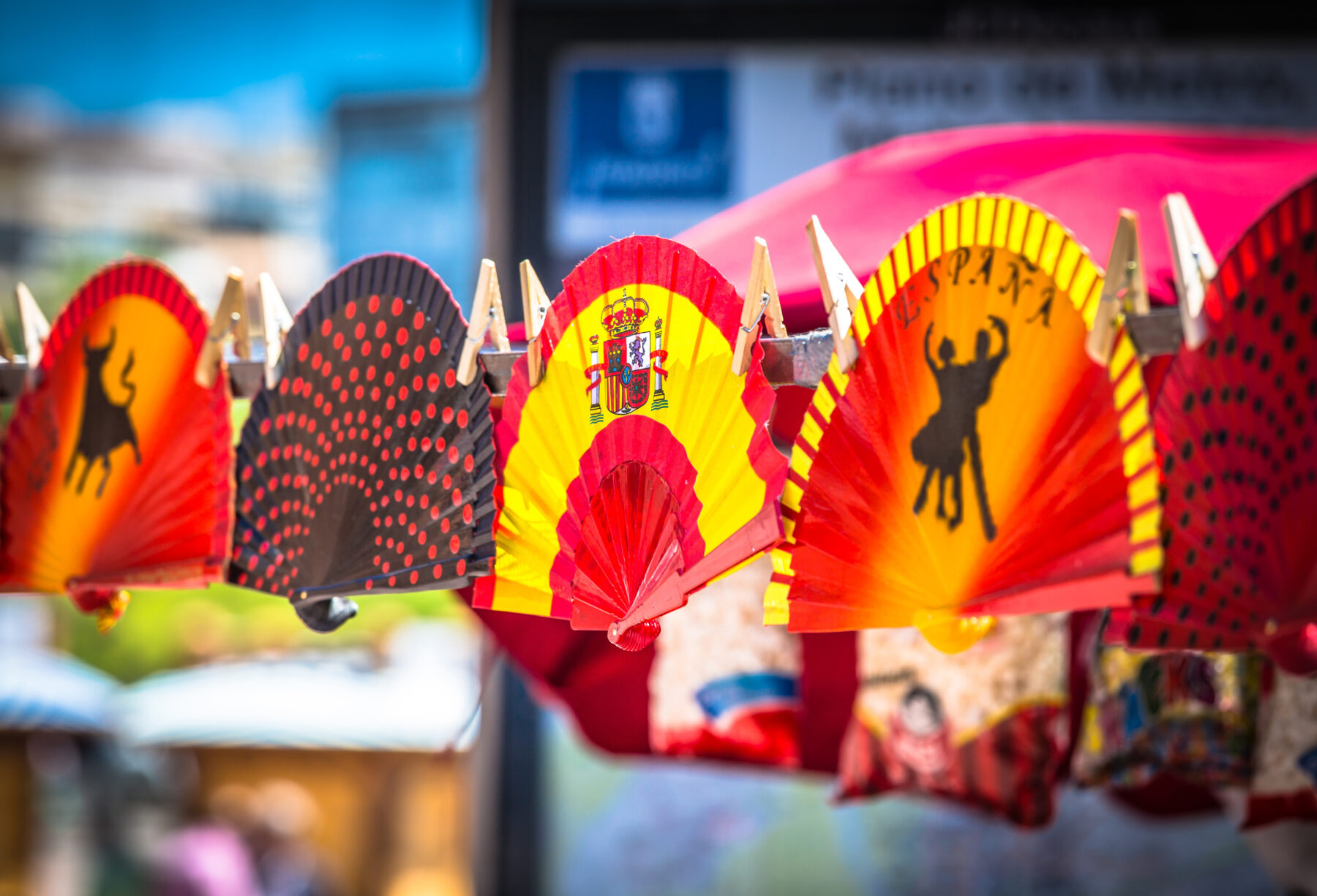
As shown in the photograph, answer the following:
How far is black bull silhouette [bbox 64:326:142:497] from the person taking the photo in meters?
2.30

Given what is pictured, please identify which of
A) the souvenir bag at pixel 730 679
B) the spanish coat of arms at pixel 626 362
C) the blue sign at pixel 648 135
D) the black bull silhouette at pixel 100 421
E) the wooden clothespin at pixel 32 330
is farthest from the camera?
the blue sign at pixel 648 135

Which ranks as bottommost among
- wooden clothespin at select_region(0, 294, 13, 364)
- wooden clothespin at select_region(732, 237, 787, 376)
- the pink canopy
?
wooden clothespin at select_region(732, 237, 787, 376)

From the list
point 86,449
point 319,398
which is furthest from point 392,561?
point 86,449

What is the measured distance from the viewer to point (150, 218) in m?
23.7

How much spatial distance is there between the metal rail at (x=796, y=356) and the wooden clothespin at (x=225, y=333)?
0.03m

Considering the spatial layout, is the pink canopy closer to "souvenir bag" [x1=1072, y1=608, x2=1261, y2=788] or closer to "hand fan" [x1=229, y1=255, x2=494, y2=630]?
"hand fan" [x1=229, y1=255, x2=494, y2=630]

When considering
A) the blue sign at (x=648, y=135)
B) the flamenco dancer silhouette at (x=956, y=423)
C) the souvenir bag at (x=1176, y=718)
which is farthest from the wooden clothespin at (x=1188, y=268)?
the blue sign at (x=648, y=135)

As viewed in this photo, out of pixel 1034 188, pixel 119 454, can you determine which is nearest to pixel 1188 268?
pixel 1034 188

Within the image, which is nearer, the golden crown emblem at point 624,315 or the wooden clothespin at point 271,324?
the golden crown emblem at point 624,315

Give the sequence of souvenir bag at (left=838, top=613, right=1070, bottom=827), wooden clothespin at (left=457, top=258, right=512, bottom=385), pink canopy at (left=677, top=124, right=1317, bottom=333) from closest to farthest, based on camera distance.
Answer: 1. wooden clothespin at (left=457, top=258, right=512, bottom=385)
2. pink canopy at (left=677, top=124, right=1317, bottom=333)
3. souvenir bag at (left=838, top=613, right=1070, bottom=827)

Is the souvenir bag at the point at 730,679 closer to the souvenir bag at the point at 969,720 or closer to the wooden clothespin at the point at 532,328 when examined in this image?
the souvenir bag at the point at 969,720

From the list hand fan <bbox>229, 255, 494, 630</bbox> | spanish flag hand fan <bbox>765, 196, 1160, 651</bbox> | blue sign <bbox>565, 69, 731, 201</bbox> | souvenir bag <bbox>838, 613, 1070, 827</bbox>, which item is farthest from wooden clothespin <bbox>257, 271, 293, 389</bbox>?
blue sign <bbox>565, 69, 731, 201</bbox>

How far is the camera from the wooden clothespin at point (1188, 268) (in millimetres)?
1547

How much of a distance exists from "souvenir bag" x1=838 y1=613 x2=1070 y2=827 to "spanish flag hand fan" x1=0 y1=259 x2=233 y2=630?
1.24 meters
